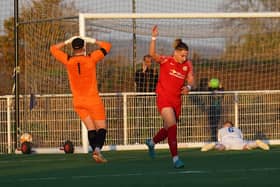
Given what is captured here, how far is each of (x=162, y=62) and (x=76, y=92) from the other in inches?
66.2

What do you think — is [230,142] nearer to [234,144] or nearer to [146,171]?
[234,144]

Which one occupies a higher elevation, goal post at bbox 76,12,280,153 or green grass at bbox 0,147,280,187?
goal post at bbox 76,12,280,153

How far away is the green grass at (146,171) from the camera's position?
11773 millimetres

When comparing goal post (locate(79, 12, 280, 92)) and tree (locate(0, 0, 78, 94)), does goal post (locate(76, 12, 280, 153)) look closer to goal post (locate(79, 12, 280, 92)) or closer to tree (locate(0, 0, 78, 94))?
goal post (locate(79, 12, 280, 92))

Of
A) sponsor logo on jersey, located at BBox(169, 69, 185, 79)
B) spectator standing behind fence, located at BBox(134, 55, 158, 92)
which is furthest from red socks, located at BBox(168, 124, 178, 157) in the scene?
spectator standing behind fence, located at BBox(134, 55, 158, 92)

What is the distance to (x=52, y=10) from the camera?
22516 millimetres

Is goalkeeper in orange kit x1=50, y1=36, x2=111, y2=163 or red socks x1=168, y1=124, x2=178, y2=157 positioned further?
goalkeeper in orange kit x1=50, y1=36, x2=111, y2=163

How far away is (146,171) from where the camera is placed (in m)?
13.5

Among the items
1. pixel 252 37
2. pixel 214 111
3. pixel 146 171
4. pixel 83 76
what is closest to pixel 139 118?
pixel 214 111

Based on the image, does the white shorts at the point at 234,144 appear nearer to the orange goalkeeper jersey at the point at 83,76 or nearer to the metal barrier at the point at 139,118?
the metal barrier at the point at 139,118

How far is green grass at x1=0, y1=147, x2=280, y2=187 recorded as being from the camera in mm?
11773

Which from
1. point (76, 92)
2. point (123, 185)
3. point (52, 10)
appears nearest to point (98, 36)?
point (52, 10)

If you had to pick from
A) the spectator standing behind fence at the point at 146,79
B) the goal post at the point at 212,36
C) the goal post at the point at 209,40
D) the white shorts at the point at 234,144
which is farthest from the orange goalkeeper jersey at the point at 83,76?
the spectator standing behind fence at the point at 146,79

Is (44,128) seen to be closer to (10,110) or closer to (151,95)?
(10,110)
